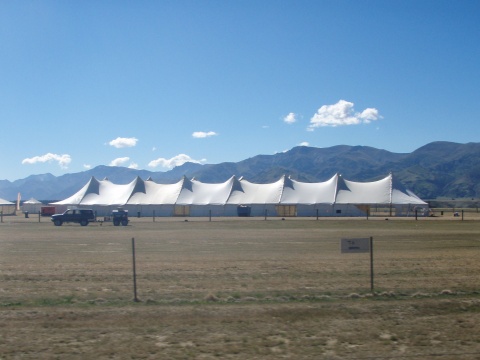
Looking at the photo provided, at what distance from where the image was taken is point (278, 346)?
9938mm

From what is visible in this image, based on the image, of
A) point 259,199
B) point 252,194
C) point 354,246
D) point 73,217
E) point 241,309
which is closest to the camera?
point 241,309

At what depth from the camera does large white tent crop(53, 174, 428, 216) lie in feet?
282

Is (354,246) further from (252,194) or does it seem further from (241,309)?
(252,194)

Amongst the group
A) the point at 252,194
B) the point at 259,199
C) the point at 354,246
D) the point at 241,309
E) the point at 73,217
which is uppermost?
the point at 252,194

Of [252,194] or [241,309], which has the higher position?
[252,194]

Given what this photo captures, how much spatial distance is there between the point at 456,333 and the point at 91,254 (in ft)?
60.2

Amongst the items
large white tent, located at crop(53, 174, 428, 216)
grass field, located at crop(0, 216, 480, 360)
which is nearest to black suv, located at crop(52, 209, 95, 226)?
large white tent, located at crop(53, 174, 428, 216)

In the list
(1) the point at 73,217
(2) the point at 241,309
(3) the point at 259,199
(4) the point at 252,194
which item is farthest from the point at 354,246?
(4) the point at 252,194

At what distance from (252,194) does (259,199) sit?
292 cm

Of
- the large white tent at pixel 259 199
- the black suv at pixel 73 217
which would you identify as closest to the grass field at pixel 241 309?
the black suv at pixel 73 217

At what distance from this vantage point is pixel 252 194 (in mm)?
93188

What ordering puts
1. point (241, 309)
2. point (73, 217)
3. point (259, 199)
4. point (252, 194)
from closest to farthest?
point (241, 309) < point (73, 217) < point (259, 199) < point (252, 194)

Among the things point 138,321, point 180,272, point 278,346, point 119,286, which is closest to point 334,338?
point 278,346

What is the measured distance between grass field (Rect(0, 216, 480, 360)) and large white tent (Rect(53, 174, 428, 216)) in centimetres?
6409
